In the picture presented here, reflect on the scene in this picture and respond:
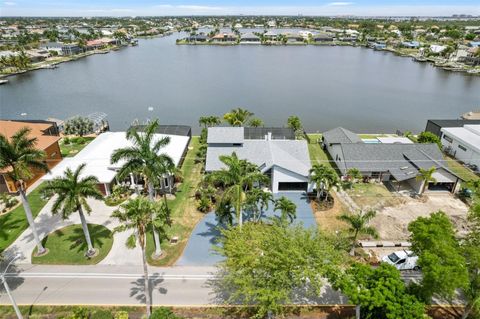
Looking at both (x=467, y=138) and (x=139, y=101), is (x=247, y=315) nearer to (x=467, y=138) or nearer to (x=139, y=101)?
(x=467, y=138)

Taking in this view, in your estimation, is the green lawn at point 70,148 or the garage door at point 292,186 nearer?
the garage door at point 292,186

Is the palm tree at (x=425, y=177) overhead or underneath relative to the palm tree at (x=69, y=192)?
underneath

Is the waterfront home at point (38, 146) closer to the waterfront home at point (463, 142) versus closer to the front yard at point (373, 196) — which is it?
the front yard at point (373, 196)

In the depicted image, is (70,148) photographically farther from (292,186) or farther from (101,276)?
(292,186)

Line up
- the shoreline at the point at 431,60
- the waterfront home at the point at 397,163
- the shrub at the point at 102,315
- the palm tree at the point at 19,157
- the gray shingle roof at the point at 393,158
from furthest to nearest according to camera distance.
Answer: the shoreline at the point at 431,60
the gray shingle roof at the point at 393,158
the waterfront home at the point at 397,163
the palm tree at the point at 19,157
the shrub at the point at 102,315

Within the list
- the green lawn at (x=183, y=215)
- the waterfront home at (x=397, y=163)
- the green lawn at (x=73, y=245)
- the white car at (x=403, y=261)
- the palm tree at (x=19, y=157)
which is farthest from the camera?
the waterfront home at (x=397, y=163)

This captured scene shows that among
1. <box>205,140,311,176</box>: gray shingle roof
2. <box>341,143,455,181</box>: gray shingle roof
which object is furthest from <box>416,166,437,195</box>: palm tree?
<box>205,140,311,176</box>: gray shingle roof

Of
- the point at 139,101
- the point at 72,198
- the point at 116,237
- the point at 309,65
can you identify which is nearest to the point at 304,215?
the point at 116,237

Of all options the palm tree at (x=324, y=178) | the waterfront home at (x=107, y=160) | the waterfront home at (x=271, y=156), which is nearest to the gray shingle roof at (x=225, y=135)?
the waterfront home at (x=271, y=156)
